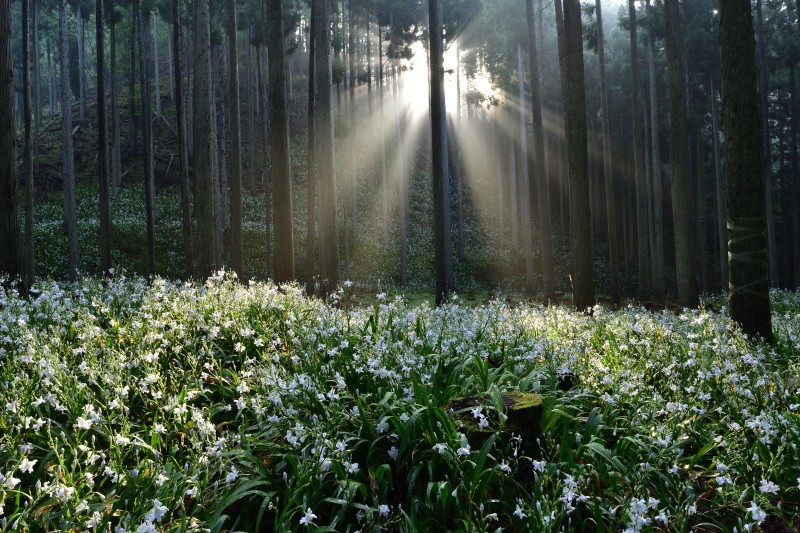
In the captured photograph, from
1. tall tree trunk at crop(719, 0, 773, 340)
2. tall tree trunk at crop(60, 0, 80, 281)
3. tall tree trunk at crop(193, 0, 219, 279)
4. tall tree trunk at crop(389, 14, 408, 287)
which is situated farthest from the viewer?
A: tall tree trunk at crop(389, 14, 408, 287)

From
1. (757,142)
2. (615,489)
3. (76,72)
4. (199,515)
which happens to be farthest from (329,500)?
(76,72)

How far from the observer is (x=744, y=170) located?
22.8 ft

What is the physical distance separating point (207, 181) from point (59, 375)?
9327 millimetres

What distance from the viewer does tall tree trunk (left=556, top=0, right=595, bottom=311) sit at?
424 inches

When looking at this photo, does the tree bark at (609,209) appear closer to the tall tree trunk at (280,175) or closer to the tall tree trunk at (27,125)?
the tall tree trunk at (280,175)

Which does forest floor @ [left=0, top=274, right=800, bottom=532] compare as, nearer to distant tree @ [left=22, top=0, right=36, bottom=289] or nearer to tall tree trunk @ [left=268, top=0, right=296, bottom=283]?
tall tree trunk @ [left=268, top=0, right=296, bottom=283]

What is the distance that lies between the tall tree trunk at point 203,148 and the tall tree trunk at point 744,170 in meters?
10.2

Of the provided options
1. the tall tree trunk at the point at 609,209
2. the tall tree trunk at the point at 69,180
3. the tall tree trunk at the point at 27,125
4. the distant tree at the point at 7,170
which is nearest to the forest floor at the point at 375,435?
the distant tree at the point at 7,170

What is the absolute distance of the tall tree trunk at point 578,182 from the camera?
10.8 meters

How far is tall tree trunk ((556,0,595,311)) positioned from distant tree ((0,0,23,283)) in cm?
958

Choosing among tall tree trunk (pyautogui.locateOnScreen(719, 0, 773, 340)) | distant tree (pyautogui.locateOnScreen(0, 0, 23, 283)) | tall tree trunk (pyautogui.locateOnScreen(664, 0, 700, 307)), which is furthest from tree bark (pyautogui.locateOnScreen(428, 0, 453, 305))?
distant tree (pyautogui.locateOnScreen(0, 0, 23, 283))

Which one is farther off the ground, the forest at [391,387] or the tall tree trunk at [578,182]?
the tall tree trunk at [578,182]

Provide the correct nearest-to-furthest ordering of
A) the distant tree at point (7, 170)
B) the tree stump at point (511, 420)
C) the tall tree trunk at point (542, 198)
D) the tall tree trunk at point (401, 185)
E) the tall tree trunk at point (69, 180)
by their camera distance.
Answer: the tree stump at point (511, 420), the distant tree at point (7, 170), the tall tree trunk at point (542, 198), the tall tree trunk at point (69, 180), the tall tree trunk at point (401, 185)

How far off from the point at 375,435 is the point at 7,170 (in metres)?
8.22
